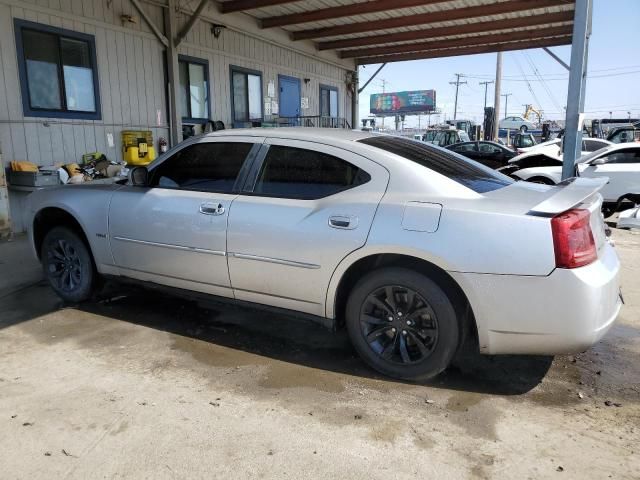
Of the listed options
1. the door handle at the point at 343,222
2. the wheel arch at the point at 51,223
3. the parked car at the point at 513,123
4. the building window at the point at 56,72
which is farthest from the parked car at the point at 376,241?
the parked car at the point at 513,123

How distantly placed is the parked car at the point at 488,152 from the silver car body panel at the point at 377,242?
14.7 metres

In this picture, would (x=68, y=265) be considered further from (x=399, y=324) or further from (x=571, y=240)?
(x=571, y=240)

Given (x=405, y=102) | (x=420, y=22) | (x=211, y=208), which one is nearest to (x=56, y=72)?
(x=211, y=208)

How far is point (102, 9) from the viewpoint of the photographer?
917 cm

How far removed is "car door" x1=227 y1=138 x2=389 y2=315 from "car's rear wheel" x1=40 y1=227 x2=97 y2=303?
1709 mm

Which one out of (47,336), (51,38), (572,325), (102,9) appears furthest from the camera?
(102,9)

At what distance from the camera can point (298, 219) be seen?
347 centimetres

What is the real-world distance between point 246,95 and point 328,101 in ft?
16.1

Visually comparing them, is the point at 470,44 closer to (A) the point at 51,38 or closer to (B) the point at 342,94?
(B) the point at 342,94

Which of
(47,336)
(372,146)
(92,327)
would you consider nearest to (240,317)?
(92,327)

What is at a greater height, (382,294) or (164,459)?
(382,294)

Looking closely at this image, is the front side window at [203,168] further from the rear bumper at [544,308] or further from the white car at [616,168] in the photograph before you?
the white car at [616,168]

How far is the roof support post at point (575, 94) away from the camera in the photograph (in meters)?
6.77

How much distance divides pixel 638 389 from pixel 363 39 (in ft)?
45.1
